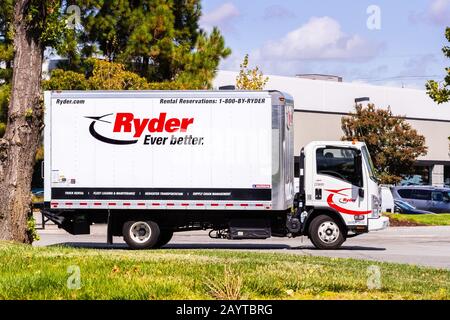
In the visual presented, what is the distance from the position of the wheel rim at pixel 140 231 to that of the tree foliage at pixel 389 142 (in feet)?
116

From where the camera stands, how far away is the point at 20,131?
16031mm

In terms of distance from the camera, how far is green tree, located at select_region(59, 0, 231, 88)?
3769 cm

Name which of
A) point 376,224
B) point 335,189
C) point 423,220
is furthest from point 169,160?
point 423,220

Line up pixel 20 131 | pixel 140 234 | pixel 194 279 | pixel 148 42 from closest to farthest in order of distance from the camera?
1. pixel 194 279
2. pixel 20 131
3. pixel 140 234
4. pixel 148 42

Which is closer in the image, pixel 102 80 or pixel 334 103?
pixel 102 80

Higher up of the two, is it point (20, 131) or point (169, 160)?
point (20, 131)

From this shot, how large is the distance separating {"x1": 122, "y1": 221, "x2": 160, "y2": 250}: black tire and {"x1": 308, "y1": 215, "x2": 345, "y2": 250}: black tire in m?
3.71

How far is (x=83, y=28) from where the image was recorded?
38094mm

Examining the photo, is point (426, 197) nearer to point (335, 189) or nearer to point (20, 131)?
point (335, 189)

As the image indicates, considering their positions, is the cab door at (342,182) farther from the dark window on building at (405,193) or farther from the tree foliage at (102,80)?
the dark window on building at (405,193)

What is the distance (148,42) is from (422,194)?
50.3ft

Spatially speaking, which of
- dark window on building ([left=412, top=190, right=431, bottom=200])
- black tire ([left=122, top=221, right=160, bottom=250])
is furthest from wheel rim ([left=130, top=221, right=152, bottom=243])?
dark window on building ([left=412, top=190, right=431, bottom=200])

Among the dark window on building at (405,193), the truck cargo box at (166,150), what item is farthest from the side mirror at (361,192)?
the dark window on building at (405,193)

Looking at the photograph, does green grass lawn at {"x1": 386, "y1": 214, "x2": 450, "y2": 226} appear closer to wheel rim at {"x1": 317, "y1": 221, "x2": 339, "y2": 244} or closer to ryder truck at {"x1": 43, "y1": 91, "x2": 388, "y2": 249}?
wheel rim at {"x1": 317, "y1": 221, "x2": 339, "y2": 244}
